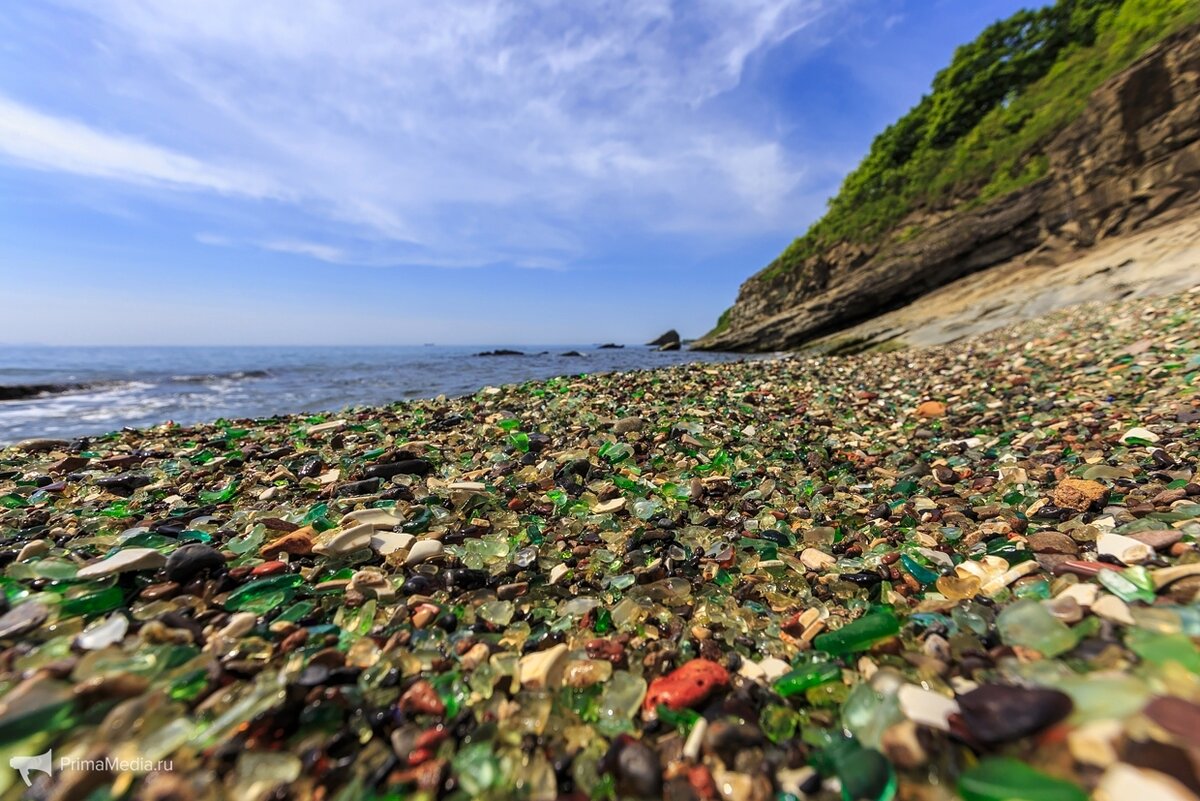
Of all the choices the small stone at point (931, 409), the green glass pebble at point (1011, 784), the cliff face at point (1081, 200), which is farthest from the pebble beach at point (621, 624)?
the cliff face at point (1081, 200)

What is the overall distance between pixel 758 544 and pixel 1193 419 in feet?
13.5

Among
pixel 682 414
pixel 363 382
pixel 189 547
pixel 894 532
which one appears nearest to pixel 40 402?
pixel 363 382

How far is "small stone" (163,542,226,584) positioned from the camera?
85.9 inches

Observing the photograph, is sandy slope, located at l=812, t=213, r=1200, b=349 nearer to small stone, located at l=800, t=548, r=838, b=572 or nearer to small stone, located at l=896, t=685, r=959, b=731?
small stone, located at l=800, t=548, r=838, b=572

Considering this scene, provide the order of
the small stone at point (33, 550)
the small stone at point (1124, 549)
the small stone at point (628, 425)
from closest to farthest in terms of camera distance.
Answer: the small stone at point (1124, 549) < the small stone at point (33, 550) < the small stone at point (628, 425)

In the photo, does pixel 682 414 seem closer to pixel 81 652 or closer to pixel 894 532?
pixel 894 532

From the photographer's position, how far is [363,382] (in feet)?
54.5

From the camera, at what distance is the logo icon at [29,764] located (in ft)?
4.26

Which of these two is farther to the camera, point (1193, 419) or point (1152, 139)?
point (1152, 139)

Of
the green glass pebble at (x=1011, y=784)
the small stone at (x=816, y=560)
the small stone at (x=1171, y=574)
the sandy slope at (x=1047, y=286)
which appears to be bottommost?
the small stone at (x=816, y=560)

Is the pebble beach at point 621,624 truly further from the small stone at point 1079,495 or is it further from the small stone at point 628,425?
the small stone at point 628,425

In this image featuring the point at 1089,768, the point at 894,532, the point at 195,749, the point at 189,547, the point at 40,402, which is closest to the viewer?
the point at 1089,768

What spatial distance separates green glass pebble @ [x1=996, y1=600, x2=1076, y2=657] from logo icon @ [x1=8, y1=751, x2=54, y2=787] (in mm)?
3102

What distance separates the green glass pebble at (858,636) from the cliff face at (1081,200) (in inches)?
863
